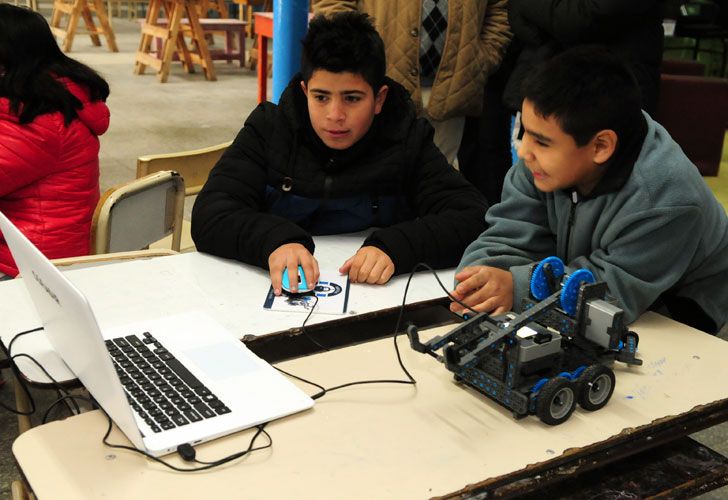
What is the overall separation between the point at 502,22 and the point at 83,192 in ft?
5.19

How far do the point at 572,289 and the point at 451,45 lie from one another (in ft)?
5.66

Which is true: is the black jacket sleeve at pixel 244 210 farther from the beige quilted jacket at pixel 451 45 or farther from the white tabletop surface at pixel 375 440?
the beige quilted jacket at pixel 451 45

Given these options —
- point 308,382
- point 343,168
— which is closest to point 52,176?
point 343,168

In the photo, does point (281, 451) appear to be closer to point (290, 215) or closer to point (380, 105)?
point (290, 215)

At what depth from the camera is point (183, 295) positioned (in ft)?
5.12

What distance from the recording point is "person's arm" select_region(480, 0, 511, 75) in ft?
9.66

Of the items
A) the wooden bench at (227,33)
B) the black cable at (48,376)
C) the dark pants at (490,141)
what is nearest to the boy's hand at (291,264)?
the black cable at (48,376)

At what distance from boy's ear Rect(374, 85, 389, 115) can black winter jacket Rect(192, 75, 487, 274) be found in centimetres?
2

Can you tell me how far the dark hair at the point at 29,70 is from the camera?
2.11 metres

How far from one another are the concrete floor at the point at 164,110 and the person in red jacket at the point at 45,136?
2170mm

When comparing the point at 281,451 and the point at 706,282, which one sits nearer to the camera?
the point at 281,451

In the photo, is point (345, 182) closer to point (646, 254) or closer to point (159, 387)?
point (646, 254)

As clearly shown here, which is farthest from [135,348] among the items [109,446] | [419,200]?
[419,200]

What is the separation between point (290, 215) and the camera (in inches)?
77.7
